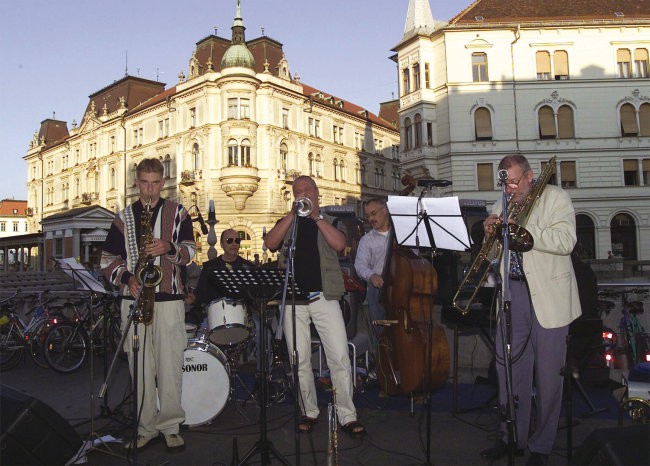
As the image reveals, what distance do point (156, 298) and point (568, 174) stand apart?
35.2 metres

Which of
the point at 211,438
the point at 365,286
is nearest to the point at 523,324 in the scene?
the point at 211,438

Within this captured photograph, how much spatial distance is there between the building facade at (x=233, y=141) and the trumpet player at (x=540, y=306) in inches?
1338

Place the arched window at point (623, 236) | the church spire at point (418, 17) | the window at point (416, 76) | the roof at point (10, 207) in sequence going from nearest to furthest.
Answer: the arched window at point (623, 236) → the window at point (416, 76) → the church spire at point (418, 17) → the roof at point (10, 207)

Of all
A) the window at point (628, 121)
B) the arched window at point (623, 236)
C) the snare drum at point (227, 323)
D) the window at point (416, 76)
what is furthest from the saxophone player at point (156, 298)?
the window at point (628, 121)

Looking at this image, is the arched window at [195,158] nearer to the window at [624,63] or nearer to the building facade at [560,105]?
the building facade at [560,105]

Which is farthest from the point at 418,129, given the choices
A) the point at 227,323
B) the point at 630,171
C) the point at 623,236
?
the point at 227,323

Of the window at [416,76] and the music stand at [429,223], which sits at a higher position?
the window at [416,76]

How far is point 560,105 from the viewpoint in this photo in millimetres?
35375

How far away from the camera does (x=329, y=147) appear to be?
53.1 m

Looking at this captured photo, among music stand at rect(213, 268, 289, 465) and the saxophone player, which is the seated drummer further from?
music stand at rect(213, 268, 289, 465)

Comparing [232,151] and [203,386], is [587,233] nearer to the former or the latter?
[232,151]

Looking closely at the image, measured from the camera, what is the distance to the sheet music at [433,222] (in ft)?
17.2

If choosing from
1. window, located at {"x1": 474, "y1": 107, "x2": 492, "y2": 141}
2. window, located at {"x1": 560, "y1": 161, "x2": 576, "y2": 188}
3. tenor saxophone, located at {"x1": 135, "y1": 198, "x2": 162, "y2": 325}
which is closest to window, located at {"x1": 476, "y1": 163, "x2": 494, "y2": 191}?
window, located at {"x1": 474, "y1": 107, "x2": 492, "y2": 141}

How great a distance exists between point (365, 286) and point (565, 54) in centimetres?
3351
